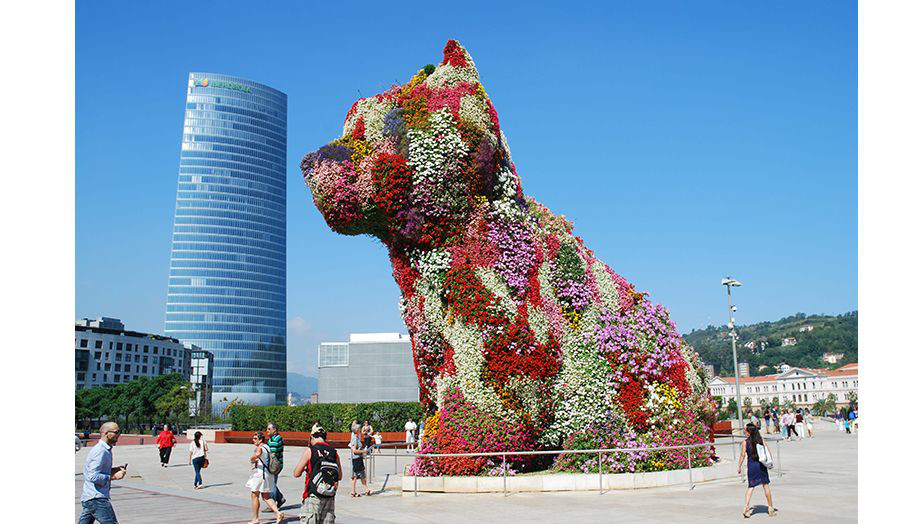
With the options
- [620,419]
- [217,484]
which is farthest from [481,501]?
[217,484]

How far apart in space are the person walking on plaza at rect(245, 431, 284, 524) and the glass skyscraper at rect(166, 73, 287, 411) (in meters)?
142

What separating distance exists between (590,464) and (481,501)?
2384 millimetres

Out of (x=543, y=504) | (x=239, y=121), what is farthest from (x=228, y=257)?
(x=543, y=504)

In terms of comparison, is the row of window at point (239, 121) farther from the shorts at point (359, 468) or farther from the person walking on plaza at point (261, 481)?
the person walking on plaza at point (261, 481)

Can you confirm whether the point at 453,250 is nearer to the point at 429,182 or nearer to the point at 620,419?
the point at 429,182

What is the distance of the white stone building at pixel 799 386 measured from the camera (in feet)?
478

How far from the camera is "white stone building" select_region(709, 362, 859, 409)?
478 feet

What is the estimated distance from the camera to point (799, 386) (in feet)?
506

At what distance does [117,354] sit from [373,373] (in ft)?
262

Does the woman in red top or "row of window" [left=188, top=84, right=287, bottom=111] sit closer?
the woman in red top

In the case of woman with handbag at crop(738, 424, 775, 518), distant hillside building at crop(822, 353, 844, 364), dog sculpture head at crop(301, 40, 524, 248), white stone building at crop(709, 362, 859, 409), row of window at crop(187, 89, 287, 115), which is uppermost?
row of window at crop(187, 89, 287, 115)

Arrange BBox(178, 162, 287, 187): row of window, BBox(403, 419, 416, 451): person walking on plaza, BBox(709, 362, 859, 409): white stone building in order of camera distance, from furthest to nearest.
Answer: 1. BBox(178, 162, 287, 187): row of window
2. BBox(709, 362, 859, 409): white stone building
3. BBox(403, 419, 416, 451): person walking on plaza

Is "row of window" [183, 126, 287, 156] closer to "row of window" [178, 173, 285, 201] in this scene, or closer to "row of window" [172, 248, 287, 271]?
"row of window" [178, 173, 285, 201]

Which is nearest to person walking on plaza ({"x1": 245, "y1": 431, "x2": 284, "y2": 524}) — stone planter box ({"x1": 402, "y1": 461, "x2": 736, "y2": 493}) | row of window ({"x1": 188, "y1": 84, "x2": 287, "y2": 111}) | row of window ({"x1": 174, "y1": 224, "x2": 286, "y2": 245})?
stone planter box ({"x1": 402, "y1": 461, "x2": 736, "y2": 493})
